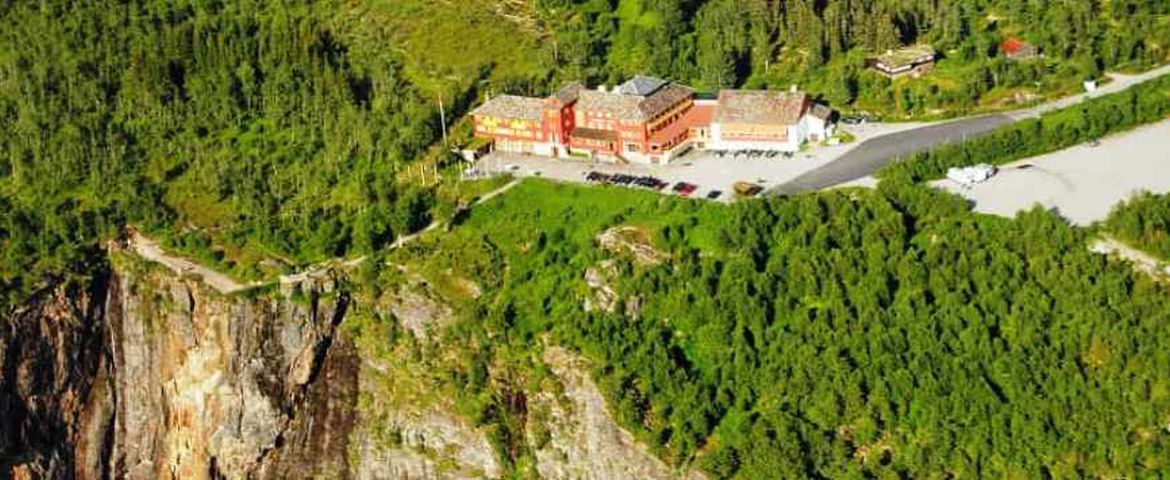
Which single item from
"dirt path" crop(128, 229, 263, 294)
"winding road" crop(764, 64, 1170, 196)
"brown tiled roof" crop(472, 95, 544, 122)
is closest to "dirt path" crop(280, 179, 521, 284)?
"dirt path" crop(128, 229, 263, 294)

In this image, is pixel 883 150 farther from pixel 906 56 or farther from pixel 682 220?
pixel 682 220

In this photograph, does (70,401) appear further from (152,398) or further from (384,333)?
(384,333)

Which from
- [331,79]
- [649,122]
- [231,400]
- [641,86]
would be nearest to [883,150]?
[649,122]

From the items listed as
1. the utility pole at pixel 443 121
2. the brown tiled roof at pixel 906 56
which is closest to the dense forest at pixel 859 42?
the brown tiled roof at pixel 906 56

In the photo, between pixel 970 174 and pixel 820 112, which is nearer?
pixel 970 174

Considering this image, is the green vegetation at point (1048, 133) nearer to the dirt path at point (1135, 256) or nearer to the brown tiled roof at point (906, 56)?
the brown tiled roof at point (906, 56)

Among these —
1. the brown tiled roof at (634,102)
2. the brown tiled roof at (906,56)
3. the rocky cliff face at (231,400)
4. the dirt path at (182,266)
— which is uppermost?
the brown tiled roof at (906,56)
